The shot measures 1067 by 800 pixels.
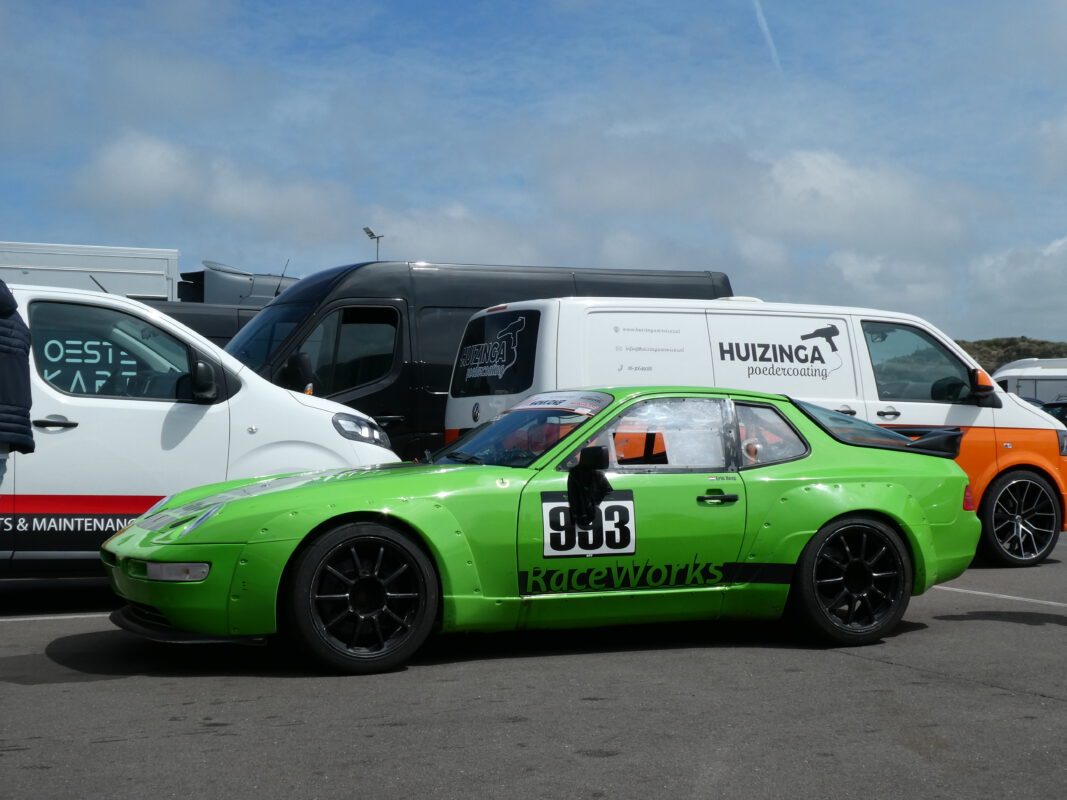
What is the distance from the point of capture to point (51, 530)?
709 cm

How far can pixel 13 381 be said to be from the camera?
639 centimetres

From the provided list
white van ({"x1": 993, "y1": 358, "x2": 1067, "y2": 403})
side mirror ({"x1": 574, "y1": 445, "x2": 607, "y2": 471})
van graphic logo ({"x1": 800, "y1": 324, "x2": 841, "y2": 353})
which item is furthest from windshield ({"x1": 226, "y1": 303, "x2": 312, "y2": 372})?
white van ({"x1": 993, "y1": 358, "x2": 1067, "y2": 403})

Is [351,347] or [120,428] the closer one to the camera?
[120,428]

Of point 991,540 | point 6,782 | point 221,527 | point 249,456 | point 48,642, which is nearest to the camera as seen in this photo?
point 6,782

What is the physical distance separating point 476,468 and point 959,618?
10.4ft

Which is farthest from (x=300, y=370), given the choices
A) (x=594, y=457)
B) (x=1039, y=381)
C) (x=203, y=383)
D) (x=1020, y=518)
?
(x=1039, y=381)

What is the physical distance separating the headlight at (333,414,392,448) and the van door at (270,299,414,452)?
4.23m

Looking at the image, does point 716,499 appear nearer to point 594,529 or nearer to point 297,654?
point 594,529

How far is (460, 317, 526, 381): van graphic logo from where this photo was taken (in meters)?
9.87

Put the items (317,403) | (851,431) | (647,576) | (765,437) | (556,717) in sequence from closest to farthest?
(556,717) < (647,576) < (765,437) < (851,431) < (317,403)

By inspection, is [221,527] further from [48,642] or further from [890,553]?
[890,553]

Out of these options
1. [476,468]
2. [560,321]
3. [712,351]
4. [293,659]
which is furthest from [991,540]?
[293,659]

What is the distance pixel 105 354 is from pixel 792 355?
5.45m

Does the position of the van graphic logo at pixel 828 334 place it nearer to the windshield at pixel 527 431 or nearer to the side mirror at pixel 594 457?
the windshield at pixel 527 431
